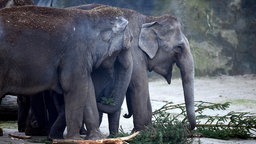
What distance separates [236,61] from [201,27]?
1292 mm

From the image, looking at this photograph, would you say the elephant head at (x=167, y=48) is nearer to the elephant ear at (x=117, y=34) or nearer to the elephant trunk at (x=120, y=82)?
the elephant trunk at (x=120, y=82)

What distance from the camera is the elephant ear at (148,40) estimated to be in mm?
9516

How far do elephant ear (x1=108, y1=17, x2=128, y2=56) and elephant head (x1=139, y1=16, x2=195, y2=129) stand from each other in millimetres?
1038

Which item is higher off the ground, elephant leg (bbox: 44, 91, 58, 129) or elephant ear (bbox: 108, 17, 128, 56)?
elephant ear (bbox: 108, 17, 128, 56)

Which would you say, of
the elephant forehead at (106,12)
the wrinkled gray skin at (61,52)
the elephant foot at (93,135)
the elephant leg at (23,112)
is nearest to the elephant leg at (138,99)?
the wrinkled gray skin at (61,52)

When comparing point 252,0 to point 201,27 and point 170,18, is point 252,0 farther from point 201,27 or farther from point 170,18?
point 170,18

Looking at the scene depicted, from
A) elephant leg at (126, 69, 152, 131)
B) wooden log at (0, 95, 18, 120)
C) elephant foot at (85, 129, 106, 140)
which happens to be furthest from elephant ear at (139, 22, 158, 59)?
wooden log at (0, 95, 18, 120)

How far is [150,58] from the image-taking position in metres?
9.61

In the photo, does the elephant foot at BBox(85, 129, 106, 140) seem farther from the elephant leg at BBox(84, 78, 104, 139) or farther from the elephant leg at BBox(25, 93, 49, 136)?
the elephant leg at BBox(25, 93, 49, 136)

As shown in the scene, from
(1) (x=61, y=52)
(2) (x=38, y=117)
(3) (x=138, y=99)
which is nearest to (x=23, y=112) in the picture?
(2) (x=38, y=117)

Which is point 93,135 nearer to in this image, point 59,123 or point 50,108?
point 59,123

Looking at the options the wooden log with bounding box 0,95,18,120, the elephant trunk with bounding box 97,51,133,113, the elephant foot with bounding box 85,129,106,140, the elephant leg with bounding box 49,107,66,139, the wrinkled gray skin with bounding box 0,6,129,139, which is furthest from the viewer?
the wooden log with bounding box 0,95,18,120

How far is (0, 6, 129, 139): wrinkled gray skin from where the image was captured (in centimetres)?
745

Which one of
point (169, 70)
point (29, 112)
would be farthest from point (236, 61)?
point (29, 112)
